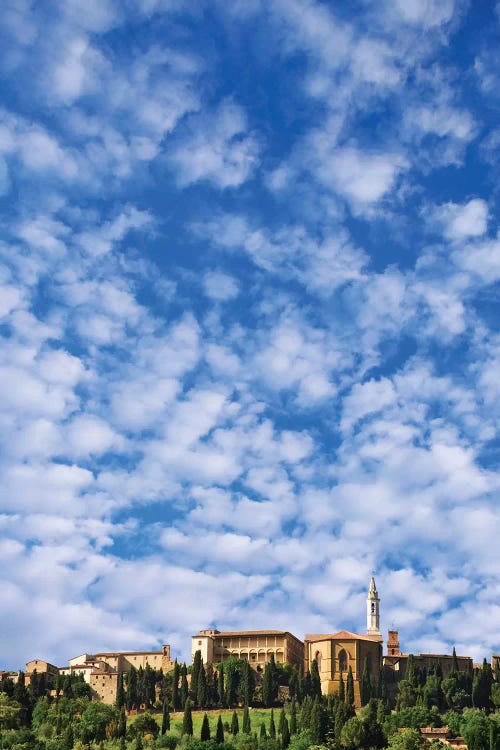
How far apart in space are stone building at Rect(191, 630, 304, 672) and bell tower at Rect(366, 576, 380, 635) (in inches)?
502

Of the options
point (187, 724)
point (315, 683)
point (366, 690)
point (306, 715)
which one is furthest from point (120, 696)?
point (366, 690)

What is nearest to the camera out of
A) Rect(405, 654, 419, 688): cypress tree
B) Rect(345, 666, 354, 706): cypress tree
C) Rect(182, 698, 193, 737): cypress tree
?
Rect(182, 698, 193, 737): cypress tree

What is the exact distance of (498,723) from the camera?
8388 centimetres

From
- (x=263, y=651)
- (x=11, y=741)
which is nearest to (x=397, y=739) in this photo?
(x=11, y=741)

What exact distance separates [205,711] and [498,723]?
2576 cm

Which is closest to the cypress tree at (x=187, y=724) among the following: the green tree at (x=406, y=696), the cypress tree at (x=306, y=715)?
the cypress tree at (x=306, y=715)

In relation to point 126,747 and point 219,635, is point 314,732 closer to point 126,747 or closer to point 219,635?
point 126,747

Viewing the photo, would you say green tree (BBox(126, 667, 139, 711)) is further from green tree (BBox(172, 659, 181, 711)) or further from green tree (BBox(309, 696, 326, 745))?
green tree (BBox(309, 696, 326, 745))

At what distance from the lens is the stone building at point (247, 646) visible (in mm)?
113438

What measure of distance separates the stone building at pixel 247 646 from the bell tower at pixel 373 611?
41.9 ft

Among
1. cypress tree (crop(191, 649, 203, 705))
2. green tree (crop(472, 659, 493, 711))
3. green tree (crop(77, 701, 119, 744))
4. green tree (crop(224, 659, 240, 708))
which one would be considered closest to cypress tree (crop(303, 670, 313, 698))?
green tree (crop(224, 659, 240, 708))

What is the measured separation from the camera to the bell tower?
126 metres

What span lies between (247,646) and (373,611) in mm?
19361

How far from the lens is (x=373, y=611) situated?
12731 centimetres
